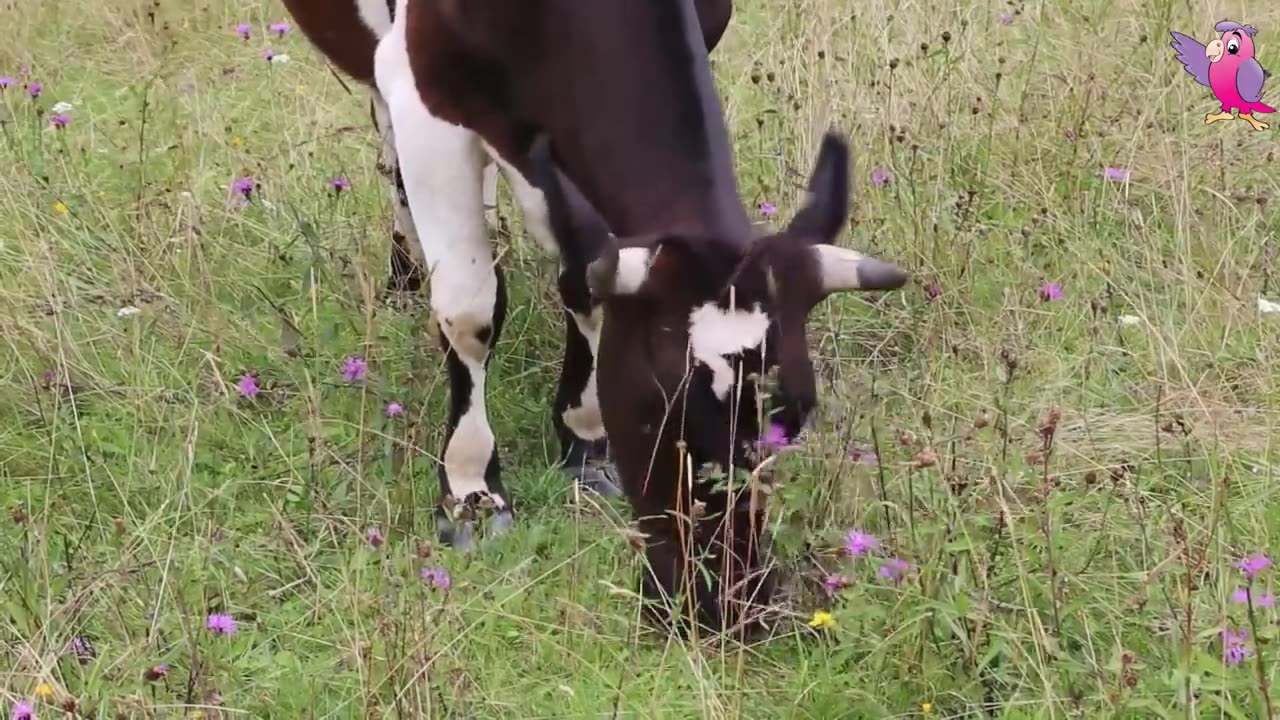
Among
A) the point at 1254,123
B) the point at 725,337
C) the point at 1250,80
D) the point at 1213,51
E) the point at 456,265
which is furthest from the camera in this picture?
the point at 1213,51

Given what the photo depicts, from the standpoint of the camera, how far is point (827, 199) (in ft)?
7.93

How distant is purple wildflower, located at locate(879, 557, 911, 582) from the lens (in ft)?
7.07

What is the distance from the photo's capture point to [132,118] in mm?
5156

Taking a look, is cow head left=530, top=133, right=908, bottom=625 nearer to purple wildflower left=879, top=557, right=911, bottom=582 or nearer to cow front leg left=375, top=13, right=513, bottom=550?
purple wildflower left=879, top=557, right=911, bottom=582

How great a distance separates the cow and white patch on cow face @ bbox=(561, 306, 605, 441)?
20 cm

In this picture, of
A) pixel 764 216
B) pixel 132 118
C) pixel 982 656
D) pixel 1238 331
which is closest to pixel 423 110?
pixel 764 216

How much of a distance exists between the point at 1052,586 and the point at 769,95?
3147 millimetres

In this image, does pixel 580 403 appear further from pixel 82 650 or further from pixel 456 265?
pixel 82 650

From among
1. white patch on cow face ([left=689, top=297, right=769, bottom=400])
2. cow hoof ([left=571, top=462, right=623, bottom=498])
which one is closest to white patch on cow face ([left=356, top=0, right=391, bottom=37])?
cow hoof ([left=571, top=462, right=623, bottom=498])

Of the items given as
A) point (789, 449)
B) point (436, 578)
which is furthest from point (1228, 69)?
point (436, 578)

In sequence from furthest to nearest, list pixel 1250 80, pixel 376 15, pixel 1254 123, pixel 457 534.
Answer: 1. pixel 1250 80
2. pixel 1254 123
3. pixel 376 15
4. pixel 457 534

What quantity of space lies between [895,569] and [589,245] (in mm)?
731

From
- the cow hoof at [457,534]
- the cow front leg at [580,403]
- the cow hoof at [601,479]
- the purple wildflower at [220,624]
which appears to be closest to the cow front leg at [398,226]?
the cow front leg at [580,403]

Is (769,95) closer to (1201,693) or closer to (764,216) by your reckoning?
(764,216)
